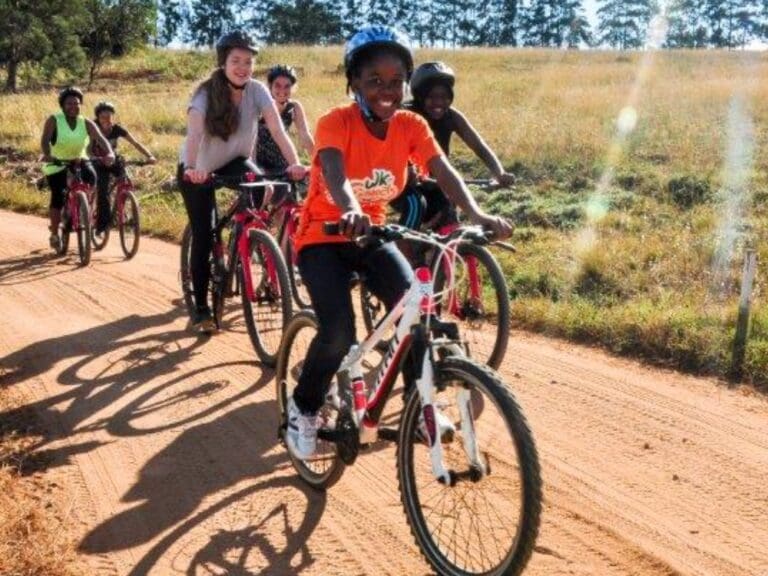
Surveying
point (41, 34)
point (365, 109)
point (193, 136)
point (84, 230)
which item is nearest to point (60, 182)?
point (84, 230)

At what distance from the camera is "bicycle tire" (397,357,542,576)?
3.20m

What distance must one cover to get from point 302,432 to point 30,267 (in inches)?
292

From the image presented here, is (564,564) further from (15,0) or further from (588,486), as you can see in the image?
(15,0)

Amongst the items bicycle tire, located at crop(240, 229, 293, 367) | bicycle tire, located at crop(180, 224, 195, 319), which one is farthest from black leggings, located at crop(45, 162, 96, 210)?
bicycle tire, located at crop(240, 229, 293, 367)

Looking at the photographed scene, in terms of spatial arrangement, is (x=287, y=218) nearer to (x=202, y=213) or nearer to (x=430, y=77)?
(x=202, y=213)

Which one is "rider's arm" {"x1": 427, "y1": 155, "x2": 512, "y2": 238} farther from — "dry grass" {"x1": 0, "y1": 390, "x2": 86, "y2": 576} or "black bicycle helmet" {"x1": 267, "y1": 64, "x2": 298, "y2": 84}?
"black bicycle helmet" {"x1": 267, "y1": 64, "x2": 298, "y2": 84}

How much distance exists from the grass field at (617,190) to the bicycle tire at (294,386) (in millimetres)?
3370

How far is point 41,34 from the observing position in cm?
4081

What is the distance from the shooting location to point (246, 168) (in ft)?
23.2

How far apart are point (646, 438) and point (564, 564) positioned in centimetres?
172

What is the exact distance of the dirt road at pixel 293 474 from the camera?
3975 millimetres

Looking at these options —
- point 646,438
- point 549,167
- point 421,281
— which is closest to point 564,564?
point 421,281

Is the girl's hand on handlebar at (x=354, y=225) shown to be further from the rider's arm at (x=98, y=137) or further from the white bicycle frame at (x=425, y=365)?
the rider's arm at (x=98, y=137)

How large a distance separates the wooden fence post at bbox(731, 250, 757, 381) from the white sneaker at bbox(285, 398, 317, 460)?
363 centimetres
